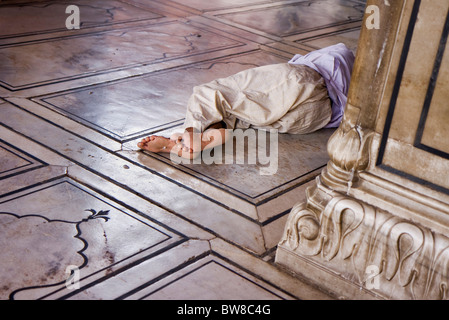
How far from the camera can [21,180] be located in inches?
76.4

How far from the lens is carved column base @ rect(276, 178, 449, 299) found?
139 centimetres

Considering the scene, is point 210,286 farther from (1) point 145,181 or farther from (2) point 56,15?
(2) point 56,15

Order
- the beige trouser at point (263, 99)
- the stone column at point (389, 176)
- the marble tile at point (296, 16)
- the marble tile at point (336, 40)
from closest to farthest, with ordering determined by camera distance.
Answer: the stone column at point (389, 176), the beige trouser at point (263, 99), the marble tile at point (336, 40), the marble tile at point (296, 16)

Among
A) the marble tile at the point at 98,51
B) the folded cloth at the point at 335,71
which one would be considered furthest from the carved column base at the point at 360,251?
the marble tile at the point at 98,51

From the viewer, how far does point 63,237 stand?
167 cm

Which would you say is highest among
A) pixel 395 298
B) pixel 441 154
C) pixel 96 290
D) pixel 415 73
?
pixel 415 73

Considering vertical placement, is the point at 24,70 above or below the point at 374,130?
below

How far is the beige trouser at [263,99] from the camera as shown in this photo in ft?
7.52

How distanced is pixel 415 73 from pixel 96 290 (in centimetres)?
100

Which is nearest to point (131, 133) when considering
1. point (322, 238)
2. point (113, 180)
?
point (113, 180)

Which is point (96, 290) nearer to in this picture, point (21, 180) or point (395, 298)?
point (21, 180)

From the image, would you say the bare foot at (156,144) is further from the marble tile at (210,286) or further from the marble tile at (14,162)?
the marble tile at (210,286)

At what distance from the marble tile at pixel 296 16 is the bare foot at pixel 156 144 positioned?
2145mm

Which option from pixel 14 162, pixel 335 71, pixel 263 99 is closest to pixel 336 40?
pixel 335 71
